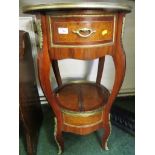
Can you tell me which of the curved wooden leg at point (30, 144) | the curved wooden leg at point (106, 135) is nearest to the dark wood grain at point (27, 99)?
the curved wooden leg at point (30, 144)

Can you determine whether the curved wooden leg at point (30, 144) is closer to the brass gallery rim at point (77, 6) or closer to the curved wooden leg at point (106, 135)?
the curved wooden leg at point (106, 135)

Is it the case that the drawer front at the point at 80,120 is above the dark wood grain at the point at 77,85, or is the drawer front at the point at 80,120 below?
below

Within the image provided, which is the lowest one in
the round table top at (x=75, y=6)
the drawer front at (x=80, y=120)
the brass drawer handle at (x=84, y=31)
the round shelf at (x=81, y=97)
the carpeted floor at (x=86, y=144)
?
the carpeted floor at (x=86, y=144)

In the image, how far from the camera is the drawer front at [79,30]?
0.87 metres

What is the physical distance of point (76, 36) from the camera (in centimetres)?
88

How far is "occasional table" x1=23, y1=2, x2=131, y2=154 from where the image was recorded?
85cm

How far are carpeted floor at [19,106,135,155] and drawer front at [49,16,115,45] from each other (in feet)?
1.95

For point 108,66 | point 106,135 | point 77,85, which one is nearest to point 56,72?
point 77,85

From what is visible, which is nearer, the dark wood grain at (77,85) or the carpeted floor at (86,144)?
the dark wood grain at (77,85)

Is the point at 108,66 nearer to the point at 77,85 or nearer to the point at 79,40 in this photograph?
the point at 77,85

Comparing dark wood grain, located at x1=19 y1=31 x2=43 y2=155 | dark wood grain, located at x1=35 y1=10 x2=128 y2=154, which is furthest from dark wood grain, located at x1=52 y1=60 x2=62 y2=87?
dark wood grain, located at x1=19 y1=31 x2=43 y2=155
